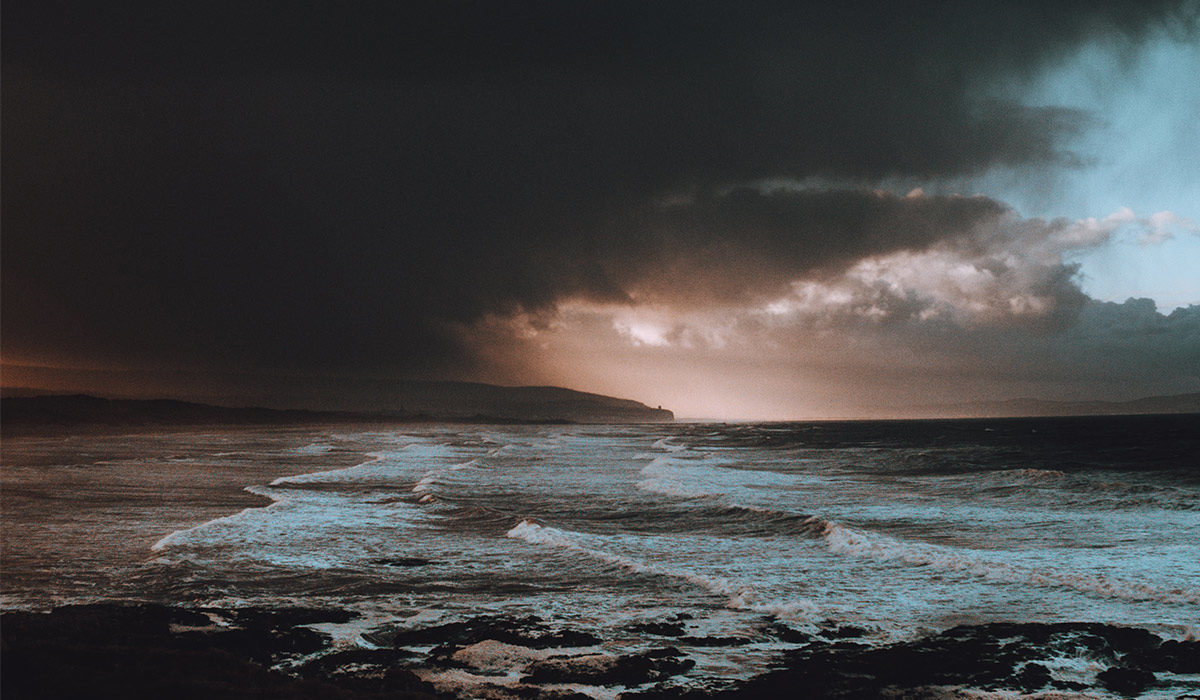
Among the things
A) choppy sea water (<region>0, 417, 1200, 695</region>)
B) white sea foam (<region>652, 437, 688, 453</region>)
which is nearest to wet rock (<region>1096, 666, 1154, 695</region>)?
choppy sea water (<region>0, 417, 1200, 695</region>)

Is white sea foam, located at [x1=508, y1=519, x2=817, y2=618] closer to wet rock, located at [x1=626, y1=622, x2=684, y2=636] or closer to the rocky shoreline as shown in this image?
the rocky shoreline

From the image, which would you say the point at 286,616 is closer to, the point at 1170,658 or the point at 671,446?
the point at 1170,658

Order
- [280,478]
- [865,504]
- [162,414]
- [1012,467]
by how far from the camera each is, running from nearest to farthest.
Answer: [865,504], [280,478], [1012,467], [162,414]

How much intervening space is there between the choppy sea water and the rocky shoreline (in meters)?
0.48

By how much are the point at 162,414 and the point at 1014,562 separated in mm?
176686

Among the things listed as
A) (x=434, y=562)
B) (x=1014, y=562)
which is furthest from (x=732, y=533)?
(x=434, y=562)

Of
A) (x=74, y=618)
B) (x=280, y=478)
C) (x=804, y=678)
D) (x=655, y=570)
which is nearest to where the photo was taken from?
(x=804, y=678)

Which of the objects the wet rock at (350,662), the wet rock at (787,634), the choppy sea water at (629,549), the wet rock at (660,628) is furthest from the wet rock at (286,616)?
the wet rock at (787,634)

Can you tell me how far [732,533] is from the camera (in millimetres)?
22422

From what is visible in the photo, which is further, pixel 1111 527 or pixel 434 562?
pixel 1111 527

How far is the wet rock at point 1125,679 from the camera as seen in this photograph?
10.0 metres

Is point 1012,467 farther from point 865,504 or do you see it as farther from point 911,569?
point 911,569

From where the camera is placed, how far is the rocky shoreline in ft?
29.0

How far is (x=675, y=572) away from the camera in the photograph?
17.0 m
